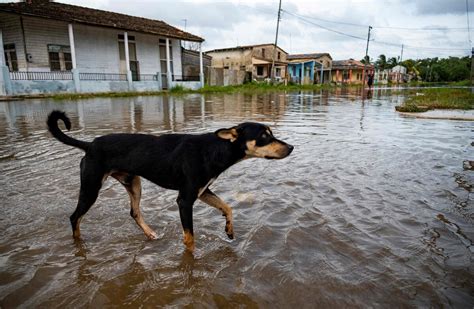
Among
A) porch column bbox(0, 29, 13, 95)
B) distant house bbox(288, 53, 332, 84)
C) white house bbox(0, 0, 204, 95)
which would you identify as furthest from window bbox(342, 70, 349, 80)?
porch column bbox(0, 29, 13, 95)

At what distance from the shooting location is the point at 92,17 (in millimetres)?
26219

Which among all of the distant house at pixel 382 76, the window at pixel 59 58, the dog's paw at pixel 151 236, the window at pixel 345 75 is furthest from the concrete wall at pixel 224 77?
the distant house at pixel 382 76

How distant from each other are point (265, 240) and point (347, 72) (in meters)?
73.7

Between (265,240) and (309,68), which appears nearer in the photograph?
(265,240)

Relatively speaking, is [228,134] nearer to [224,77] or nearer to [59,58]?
[59,58]

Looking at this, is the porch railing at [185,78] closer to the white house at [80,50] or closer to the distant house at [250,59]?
the white house at [80,50]

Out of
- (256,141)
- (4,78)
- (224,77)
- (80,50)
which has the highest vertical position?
(80,50)

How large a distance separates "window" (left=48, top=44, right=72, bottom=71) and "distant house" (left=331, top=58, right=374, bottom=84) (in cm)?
5451

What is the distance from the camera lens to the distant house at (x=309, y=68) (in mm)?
56825

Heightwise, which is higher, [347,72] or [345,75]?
[347,72]

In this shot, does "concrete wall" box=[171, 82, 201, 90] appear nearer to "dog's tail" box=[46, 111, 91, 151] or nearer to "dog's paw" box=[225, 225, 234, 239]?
"dog's tail" box=[46, 111, 91, 151]

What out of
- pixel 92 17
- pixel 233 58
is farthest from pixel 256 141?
pixel 233 58

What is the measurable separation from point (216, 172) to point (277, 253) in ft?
2.98

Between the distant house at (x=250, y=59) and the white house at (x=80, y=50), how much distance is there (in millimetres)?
18205
